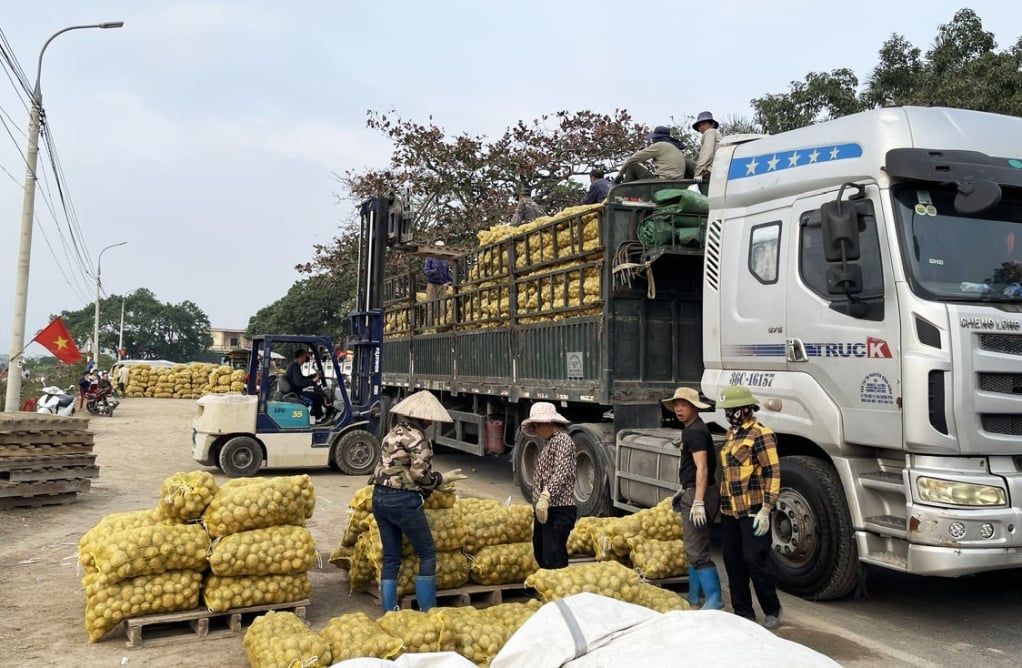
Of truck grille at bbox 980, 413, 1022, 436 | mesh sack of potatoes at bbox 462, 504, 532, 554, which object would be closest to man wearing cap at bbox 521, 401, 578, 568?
mesh sack of potatoes at bbox 462, 504, 532, 554

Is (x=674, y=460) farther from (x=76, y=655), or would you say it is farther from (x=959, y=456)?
(x=76, y=655)

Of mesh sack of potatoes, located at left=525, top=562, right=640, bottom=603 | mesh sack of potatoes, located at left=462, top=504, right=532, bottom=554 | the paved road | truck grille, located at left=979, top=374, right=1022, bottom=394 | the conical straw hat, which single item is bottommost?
the paved road

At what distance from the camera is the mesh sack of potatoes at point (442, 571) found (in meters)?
5.79

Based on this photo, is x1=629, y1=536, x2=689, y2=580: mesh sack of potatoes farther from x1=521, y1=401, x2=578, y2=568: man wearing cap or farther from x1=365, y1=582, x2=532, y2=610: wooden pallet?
x1=365, y1=582, x2=532, y2=610: wooden pallet

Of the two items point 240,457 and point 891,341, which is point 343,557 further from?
point 240,457

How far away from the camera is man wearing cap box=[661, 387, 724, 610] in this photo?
571 centimetres

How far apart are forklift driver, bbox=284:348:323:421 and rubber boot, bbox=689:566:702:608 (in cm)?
882

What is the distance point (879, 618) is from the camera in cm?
589

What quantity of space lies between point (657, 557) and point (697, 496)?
2.81 ft

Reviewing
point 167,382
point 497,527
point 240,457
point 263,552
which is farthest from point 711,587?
point 167,382

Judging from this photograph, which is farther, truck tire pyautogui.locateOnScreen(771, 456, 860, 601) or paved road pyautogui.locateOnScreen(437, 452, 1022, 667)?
truck tire pyautogui.locateOnScreen(771, 456, 860, 601)

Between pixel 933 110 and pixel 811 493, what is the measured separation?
2.93 meters

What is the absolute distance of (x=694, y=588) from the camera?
6.00 meters

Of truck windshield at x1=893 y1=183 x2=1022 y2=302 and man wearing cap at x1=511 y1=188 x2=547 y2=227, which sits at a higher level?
man wearing cap at x1=511 y1=188 x2=547 y2=227
